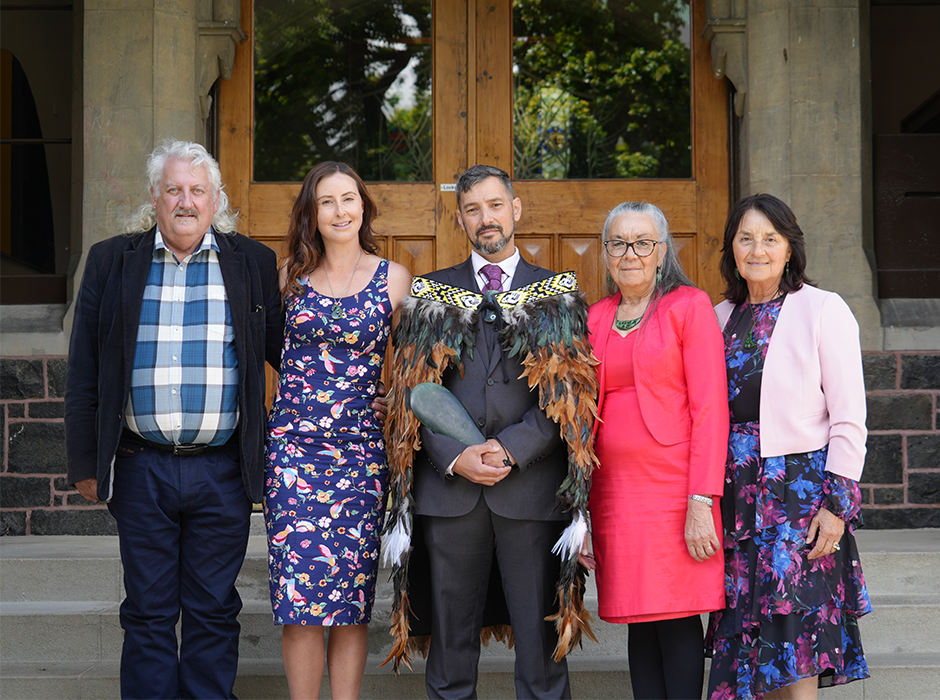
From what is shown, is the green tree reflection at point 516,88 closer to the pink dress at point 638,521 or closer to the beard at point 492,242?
the beard at point 492,242

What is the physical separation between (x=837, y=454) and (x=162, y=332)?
2.03 meters

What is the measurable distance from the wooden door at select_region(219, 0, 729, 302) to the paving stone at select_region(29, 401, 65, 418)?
1348mm

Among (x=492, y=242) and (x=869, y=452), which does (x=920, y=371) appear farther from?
(x=492, y=242)

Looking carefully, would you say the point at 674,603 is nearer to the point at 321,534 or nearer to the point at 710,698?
the point at 710,698

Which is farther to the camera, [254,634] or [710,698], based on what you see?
[254,634]

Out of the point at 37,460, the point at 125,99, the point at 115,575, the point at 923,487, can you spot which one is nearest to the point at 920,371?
the point at 923,487

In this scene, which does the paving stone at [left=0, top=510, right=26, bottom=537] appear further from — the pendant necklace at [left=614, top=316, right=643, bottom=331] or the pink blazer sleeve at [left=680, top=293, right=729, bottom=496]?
the pink blazer sleeve at [left=680, top=293, right=729, bottom=496]

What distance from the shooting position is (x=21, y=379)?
4.62 meters

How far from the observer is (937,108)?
486 centimetres

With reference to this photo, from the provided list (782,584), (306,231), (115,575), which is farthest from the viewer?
(115,575)

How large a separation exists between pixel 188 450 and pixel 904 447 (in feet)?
11.7

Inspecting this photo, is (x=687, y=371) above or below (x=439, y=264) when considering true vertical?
below

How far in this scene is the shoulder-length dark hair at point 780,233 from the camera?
2762 millimetres

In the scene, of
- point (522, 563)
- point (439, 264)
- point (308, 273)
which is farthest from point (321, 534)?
point (439, 264)
